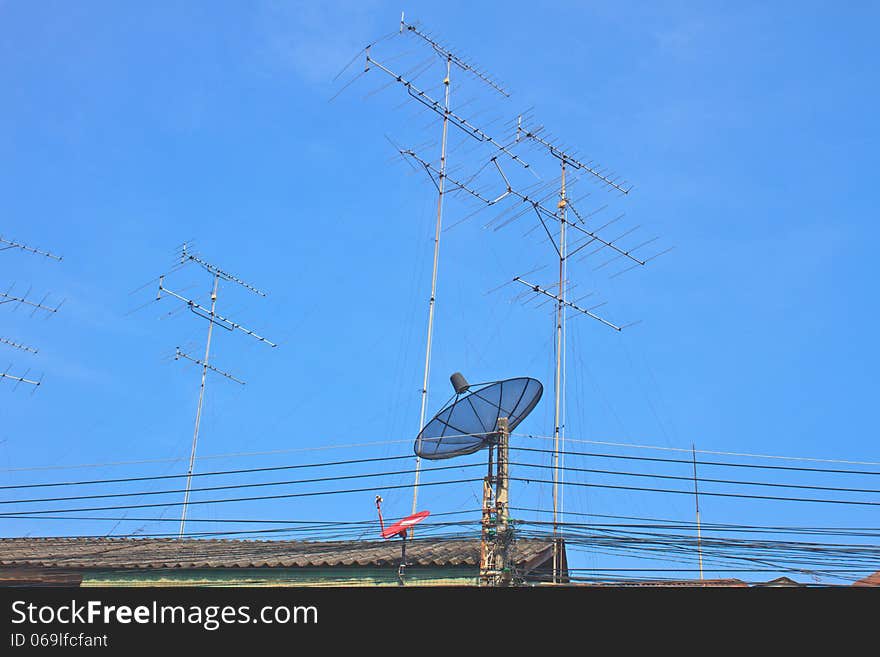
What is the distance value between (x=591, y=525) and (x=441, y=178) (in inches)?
542

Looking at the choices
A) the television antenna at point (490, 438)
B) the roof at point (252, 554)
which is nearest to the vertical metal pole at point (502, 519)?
the television antenna at point (490, 438)

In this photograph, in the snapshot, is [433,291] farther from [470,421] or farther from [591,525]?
[591,525]

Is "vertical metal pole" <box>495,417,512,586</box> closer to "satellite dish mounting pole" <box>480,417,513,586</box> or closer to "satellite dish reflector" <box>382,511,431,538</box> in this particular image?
"satellite dish mounting pole" <box>480,417,513,586</box>

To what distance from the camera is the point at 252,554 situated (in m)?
19.3

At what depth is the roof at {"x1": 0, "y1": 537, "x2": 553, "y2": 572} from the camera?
16953 mm

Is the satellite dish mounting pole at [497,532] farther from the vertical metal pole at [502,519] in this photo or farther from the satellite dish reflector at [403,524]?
the satellite dish reflector at [403,524]

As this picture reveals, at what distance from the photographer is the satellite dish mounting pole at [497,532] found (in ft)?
42.2

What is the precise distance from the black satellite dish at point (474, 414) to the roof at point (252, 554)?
1569mm

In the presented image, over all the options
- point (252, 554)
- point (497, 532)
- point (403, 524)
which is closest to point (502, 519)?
point (497, 532)

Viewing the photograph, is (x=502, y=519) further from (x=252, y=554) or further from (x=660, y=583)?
(x=252, y=554)

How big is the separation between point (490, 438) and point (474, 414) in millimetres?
1466
